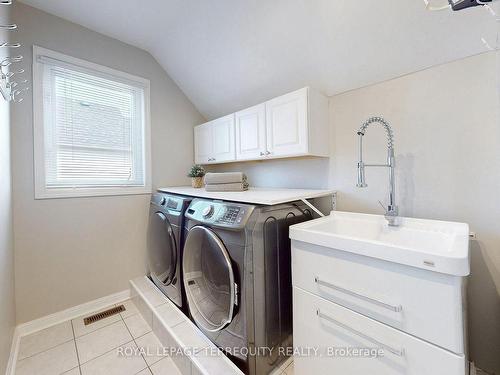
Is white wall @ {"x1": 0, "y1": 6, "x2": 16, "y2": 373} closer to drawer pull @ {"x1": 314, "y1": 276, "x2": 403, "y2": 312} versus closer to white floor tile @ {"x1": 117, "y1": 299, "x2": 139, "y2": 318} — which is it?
white floor tile @ {"x1": 117, "y1": 299, "x2": 139, "y2": 318}

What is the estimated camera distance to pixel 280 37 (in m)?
1.53

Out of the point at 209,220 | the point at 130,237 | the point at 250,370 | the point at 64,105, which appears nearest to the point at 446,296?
the point at 250,370

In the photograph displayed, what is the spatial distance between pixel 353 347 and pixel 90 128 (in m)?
2.51

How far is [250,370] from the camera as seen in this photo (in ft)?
3.65

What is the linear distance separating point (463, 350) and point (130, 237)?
7.89ft

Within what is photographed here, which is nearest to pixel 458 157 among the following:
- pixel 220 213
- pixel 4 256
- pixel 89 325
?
pixel 220 213

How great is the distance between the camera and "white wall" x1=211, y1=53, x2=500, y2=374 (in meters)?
1.12

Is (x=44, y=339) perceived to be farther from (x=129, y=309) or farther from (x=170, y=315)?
(x=170, y=315)

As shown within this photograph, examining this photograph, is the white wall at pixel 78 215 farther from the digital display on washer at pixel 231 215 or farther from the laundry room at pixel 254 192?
the digital display on washer at pixel 231 215

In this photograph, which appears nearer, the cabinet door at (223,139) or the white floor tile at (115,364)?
the white floor tile at (115,364)

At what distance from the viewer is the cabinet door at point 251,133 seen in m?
1.84

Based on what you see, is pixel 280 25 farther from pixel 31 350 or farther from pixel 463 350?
pixel 31 350

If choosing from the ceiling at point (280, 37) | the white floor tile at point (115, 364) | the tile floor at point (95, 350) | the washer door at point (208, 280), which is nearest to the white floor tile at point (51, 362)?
the tile floor at point (95, 350)

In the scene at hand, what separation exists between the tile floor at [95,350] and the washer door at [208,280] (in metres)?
0.39
